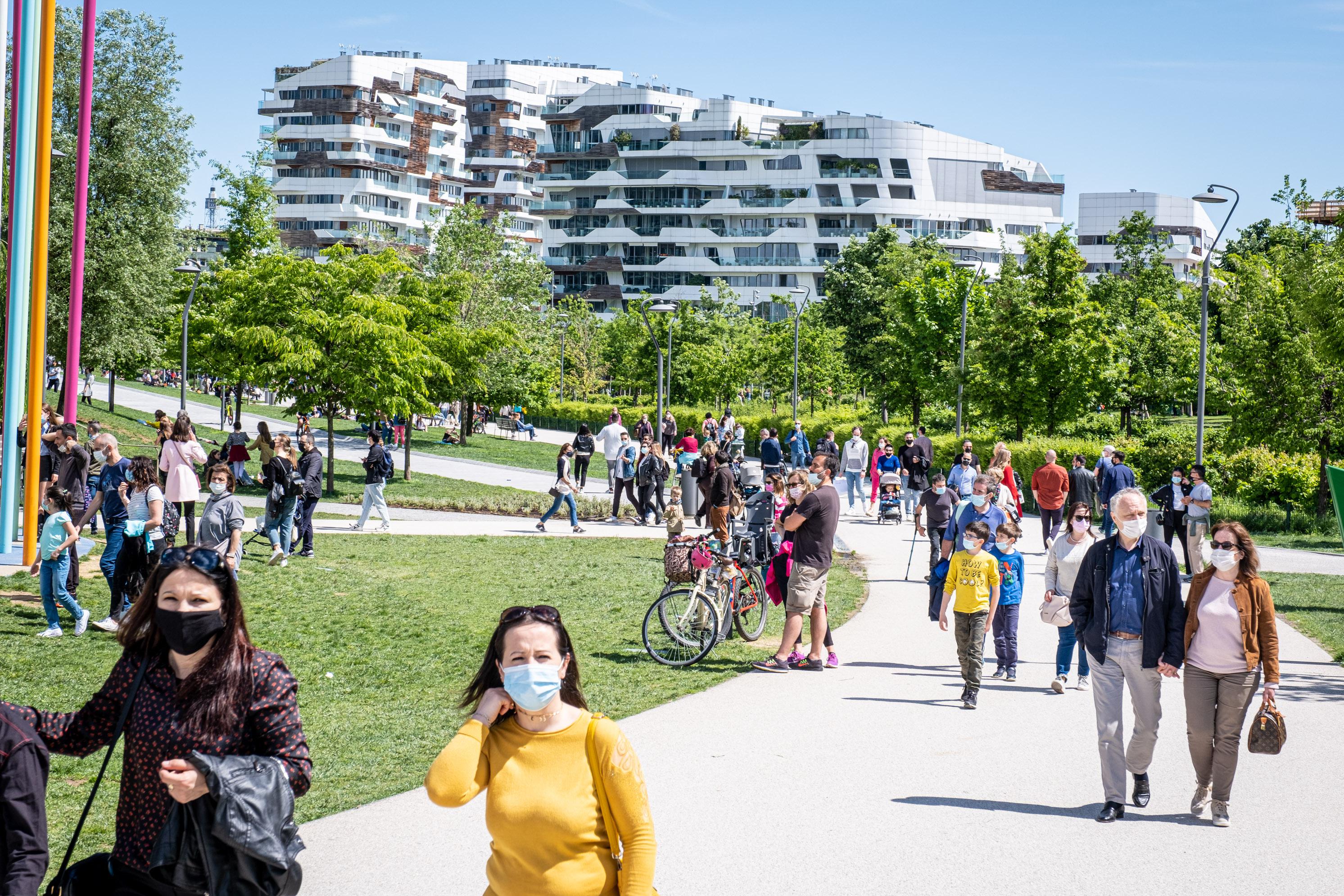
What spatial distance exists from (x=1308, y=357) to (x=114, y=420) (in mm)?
36499

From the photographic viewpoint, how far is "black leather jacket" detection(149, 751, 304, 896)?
10.7 feet

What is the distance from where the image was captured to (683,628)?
37.7 feet

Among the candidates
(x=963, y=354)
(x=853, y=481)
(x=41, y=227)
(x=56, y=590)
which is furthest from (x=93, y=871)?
(x=963, y=354)

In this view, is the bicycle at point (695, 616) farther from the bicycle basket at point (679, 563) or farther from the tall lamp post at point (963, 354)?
the tall lamp post at point (963, 354)

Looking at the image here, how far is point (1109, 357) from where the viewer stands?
32406 millimetres

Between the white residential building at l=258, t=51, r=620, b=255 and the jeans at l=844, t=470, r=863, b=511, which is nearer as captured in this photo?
the jeans at l=844, t=470, r=863, b=511

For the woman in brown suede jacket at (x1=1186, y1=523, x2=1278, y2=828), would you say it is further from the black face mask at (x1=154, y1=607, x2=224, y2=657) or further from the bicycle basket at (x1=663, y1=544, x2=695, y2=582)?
the black face mask at (x1=154, y1=607, x2=224, y2=657)

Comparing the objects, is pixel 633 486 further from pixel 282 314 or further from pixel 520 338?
pixel 520 338

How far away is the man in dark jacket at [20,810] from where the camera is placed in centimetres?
325

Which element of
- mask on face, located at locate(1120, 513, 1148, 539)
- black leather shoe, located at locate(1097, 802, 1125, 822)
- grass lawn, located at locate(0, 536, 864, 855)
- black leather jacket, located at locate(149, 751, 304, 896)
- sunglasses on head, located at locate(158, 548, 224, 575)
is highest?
sunglasses on head, located at locate(158, 548, 224, 575)

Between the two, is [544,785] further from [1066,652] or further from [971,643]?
[1066,652]

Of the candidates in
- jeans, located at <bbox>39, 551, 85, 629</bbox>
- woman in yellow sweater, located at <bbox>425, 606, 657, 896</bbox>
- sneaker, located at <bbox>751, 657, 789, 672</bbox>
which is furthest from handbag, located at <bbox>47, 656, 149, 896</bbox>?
jeans, located at <bbox>39, 551, 85, 629</bbox>

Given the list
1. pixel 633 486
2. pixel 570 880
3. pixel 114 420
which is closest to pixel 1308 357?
pixel 633 486

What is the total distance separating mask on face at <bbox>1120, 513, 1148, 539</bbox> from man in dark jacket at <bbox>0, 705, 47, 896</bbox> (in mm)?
5590
